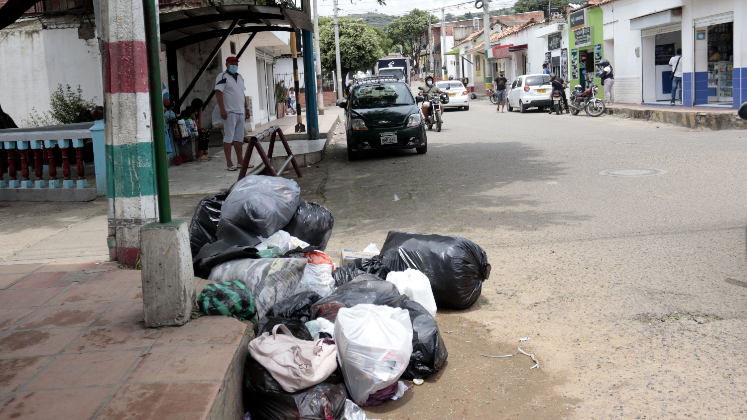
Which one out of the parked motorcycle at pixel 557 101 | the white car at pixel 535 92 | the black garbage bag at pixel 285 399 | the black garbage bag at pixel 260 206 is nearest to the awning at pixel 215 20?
the black garbage bag at pixel 260 206

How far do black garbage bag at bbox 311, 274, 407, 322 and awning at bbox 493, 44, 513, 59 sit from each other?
41207 millimetres

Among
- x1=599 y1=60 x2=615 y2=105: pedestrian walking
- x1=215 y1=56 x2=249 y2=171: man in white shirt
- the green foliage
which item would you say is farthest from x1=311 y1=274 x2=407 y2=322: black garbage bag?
x1=599 y1=60 x2=615 y2=105: pedestrian walking

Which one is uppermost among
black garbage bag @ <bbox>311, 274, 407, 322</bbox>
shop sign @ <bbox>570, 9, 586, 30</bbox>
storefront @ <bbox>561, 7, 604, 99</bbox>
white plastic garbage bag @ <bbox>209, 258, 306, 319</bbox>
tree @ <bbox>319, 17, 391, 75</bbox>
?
tree @ <bbox>319, 17, 391, 75</bbox>

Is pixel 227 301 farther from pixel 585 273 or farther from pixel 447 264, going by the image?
pixel 585 273

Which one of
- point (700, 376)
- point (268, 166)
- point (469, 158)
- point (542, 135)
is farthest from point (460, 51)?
point (700, 376)

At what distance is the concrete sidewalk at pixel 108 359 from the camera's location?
261 centimetres

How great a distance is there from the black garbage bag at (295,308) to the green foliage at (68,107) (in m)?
10.6

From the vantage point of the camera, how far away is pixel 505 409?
3.24 meters

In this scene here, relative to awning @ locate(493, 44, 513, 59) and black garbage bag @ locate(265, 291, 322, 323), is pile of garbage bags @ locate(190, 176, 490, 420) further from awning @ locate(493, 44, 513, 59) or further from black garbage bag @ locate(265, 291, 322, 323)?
awning @ locate(493, 44, 513, 59)

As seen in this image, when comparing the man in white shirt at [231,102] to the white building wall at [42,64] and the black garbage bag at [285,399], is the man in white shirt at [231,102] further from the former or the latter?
the black garbage bag at [285,399]

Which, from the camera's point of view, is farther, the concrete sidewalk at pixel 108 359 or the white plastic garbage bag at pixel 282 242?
the white plastic garbage bag at pixel 282 242

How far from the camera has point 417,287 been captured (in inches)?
169

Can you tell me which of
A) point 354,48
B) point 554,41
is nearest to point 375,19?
point 354,48

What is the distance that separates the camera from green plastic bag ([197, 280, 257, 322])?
146 inches
